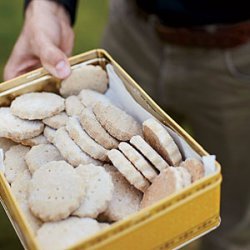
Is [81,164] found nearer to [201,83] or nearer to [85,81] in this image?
[85,81]

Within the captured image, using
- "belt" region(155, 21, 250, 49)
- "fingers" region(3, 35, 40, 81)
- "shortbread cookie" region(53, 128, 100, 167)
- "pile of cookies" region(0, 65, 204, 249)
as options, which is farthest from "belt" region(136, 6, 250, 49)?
"shortbread cookie" region(53, 128, 100, 167)

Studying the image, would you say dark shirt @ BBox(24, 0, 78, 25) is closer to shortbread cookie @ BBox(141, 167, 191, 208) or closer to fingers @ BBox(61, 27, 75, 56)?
fingers @ BBox(61, 27, 75, 56)

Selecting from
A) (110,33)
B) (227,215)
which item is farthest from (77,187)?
(227,215)

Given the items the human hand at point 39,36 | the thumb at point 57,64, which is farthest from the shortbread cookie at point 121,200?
the human hand at point 39,36

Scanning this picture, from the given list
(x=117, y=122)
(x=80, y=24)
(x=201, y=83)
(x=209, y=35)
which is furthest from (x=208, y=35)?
(x=80, y=24)

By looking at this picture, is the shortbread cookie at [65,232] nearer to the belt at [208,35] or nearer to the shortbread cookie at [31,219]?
the shortbread cookie at [31,219]
